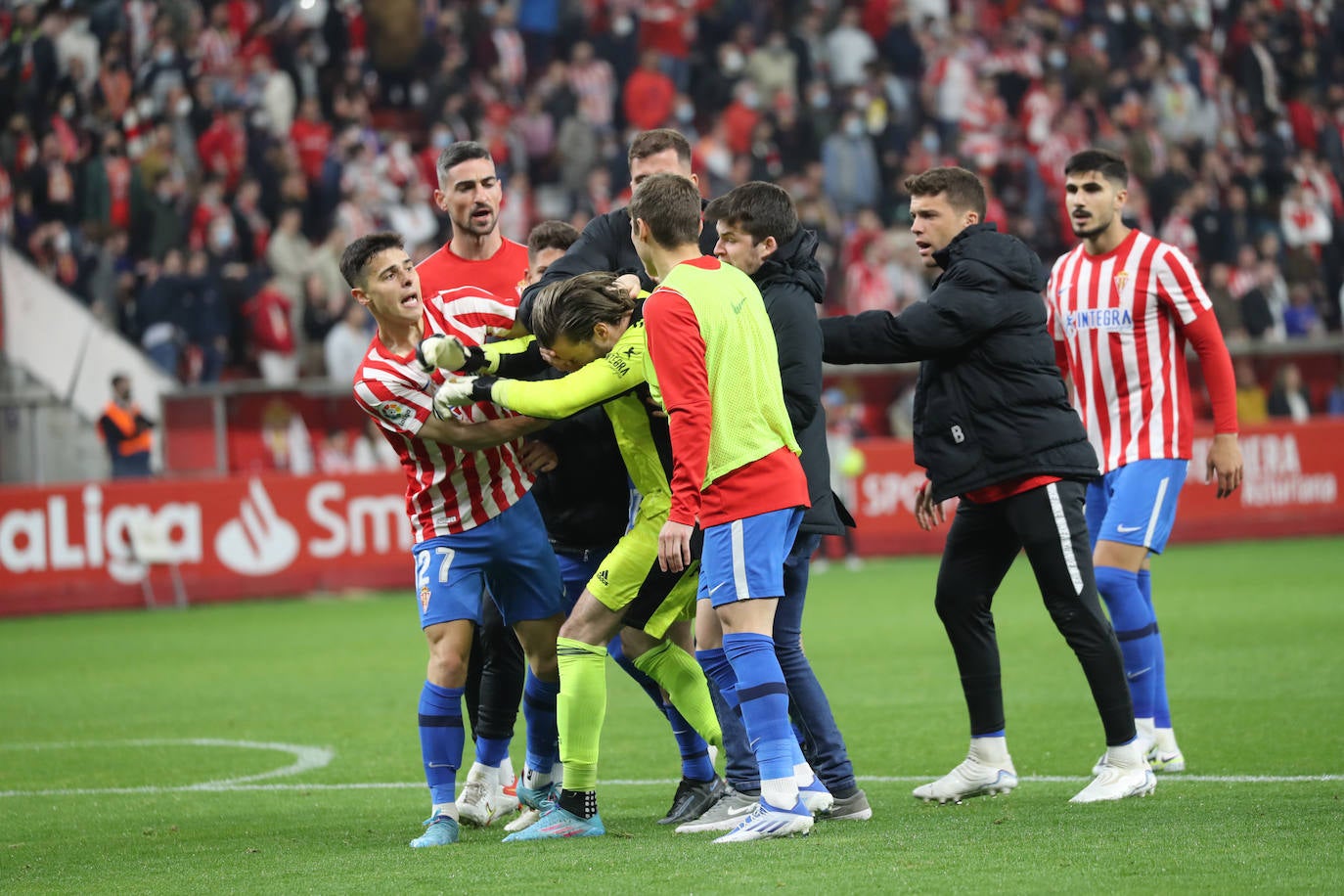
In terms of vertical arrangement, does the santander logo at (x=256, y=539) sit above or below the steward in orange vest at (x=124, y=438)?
below

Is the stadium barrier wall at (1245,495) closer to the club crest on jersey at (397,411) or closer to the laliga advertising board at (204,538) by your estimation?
the laliga advertising board at (204,538)

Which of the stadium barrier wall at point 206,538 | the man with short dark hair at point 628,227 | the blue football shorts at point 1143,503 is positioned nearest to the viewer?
the man with short dark hair at point 628,227

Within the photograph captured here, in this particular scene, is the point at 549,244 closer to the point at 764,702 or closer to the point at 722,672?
the point at 722,672

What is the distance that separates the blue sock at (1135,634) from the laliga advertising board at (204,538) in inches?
406

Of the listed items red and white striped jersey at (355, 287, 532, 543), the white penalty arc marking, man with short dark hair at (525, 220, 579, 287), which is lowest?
the white penalty arc marking

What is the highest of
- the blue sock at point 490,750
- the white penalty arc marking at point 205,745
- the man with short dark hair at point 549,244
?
the man with short dark hair at point 549,244

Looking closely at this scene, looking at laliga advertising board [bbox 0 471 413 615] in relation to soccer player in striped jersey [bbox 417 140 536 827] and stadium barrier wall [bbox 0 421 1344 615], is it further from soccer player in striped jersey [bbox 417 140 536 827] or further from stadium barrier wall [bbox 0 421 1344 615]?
soccer player in striped jersey [bbox 417 140 536 827]

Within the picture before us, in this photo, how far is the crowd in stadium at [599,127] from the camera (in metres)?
19.0

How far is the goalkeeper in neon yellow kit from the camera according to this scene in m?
5.67

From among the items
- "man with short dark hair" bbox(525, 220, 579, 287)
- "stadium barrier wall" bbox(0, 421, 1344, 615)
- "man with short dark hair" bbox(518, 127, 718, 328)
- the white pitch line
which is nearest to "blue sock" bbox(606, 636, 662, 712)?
the white pitch line

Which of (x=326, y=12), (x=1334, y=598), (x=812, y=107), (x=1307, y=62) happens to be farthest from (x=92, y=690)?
(x=1307, y=62)

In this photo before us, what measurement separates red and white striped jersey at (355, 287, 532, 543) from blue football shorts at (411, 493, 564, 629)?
50 mm

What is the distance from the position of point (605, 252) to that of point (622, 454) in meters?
0.99

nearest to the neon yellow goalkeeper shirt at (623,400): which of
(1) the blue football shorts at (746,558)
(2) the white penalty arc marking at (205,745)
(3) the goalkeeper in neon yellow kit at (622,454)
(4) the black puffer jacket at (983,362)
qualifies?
(3) the goalkeeper in neon yellow kit at (622,454)
